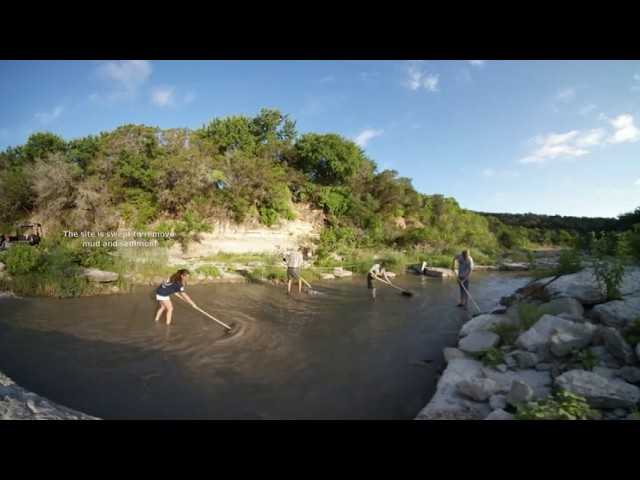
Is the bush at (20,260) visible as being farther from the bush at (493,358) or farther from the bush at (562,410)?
the bush at (562,410)

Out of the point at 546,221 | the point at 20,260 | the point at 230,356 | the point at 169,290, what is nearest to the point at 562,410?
the point at 230,356

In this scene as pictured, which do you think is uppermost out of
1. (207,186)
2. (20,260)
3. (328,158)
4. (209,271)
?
(328,158)

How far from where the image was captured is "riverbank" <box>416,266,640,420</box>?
3.15 m

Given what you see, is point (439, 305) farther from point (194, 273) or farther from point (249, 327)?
point (194, 273)

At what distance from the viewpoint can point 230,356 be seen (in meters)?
5.47

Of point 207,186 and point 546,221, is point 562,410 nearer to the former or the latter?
point 207,186

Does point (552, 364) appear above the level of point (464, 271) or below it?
below

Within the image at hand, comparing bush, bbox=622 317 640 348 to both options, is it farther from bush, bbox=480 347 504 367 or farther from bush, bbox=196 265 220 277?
bush, bbox=196 265 220 277

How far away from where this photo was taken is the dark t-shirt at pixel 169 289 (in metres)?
7.12

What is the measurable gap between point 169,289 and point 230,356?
8.75 feet
